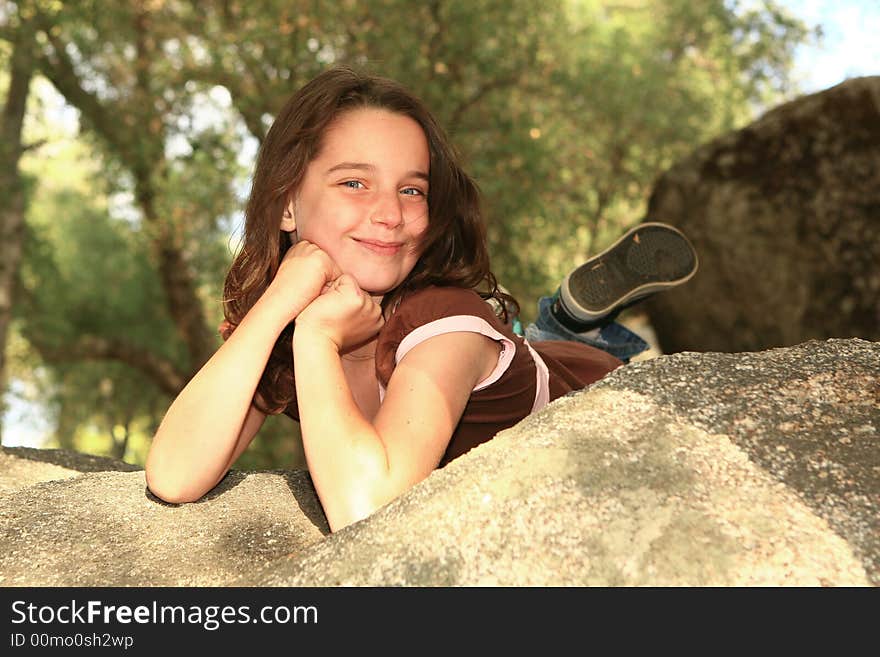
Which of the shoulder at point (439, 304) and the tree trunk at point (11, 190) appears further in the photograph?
the tree trunk at point (11, 190)

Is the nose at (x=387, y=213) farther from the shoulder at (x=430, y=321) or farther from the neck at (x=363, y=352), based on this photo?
the neck at (x=363, y=352)

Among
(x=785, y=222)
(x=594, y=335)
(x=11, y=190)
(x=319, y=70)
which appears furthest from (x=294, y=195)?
(x=11, y=190)

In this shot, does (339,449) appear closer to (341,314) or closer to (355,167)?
(341,314)

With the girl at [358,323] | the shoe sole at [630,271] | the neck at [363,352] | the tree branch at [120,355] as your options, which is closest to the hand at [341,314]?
the girl at [358,323]

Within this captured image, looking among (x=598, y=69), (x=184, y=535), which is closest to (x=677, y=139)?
(x=598, y=69)

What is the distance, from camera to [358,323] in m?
2.64

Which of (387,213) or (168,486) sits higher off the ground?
(387,213)

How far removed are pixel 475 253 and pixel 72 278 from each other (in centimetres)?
1049

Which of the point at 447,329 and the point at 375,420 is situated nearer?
the point at 375,420

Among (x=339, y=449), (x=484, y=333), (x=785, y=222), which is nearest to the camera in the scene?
(x=339, y=449)

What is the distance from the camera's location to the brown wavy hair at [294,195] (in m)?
2.97

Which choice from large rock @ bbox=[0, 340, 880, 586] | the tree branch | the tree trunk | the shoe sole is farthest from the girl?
the tree branch

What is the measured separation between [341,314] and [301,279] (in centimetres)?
18
